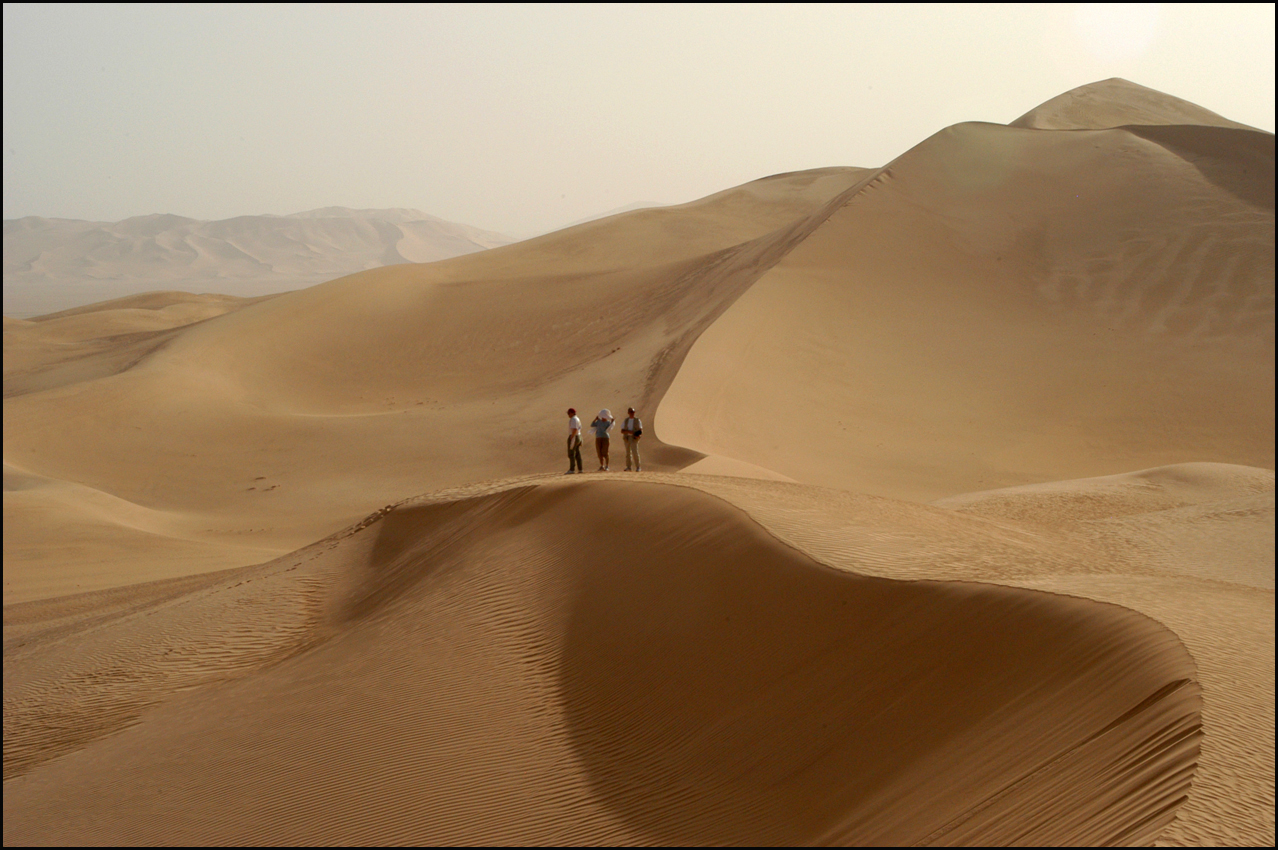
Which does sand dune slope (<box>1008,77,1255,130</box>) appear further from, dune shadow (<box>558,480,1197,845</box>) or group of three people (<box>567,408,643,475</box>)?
dune shadow (<box>558,480,1197,845</box>)

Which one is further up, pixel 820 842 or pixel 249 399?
pixel 249 399

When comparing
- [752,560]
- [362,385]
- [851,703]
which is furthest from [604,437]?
[362,385]

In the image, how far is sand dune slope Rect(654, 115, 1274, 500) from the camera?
56.5ft

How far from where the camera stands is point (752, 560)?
25.6ft

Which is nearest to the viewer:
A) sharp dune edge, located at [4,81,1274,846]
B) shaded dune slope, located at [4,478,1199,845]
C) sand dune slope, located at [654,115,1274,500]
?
shaded dune slope, located at [4,478,1199,845]

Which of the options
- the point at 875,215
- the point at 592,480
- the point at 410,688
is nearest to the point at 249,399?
the point at 875,215

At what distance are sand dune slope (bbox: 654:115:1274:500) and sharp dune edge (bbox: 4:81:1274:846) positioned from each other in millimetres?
108

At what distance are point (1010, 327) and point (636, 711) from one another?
→ 57.0ft

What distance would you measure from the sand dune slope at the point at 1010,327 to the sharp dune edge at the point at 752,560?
11 centimetres

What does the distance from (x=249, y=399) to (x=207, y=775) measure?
886 inches

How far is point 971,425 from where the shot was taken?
18344 millimetres

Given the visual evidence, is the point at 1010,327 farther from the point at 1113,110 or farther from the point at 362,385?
the point at 1113,110

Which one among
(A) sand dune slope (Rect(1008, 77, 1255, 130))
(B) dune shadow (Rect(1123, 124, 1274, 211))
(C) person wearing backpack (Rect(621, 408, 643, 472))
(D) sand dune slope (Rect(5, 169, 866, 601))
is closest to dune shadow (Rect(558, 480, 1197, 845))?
(C) person wearing backpack (Rect(621, 408, 643, 472))

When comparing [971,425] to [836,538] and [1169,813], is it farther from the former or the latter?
[1169,813]
